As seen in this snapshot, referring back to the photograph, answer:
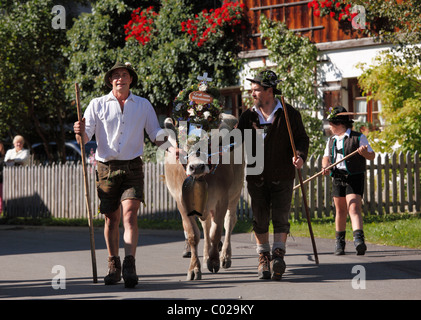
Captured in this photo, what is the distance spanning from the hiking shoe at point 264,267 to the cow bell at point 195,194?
84 centimetres

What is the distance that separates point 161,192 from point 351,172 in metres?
7.23

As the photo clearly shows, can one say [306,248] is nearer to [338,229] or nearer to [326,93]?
[338,229]

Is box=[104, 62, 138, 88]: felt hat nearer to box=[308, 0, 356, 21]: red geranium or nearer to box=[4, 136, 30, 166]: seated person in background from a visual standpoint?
box=[4, 136, 30, 166]: seated person in background

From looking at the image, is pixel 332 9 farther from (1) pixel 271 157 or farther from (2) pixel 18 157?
(1) pixel 271 157

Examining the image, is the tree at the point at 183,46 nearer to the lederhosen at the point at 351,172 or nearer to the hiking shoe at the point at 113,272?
the lederhosen at the point at 351,172

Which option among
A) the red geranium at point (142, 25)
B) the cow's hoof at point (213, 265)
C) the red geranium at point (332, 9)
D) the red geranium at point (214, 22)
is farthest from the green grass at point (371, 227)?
the red geranium at point (142, 25)

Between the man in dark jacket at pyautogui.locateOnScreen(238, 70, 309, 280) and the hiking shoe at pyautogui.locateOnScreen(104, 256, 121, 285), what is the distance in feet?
4.92

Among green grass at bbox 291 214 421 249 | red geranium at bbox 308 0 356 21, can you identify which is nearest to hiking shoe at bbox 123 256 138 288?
green grass at bbox 291 214 421 249

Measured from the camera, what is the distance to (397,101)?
16.1m

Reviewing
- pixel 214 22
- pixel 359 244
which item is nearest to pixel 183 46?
pixel 214 22

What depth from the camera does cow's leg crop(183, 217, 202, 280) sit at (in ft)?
25.5

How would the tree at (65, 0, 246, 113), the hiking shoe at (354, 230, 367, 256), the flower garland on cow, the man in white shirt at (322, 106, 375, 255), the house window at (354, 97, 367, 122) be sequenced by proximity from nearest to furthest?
the flower garland on cow
the hiking shoe at (354, 230, 367, 256)
the man in white shirt at (322, 106, 375, 255)
the house window at (354, 97, 367, 122)
the tree at (65, 0, 246, 113)

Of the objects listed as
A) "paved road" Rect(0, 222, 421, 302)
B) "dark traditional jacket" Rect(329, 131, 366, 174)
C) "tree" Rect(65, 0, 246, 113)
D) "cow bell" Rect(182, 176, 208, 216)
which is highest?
"tree" Rect(65, 0, 246, 113)

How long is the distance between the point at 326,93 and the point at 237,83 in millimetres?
2679
